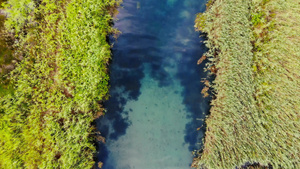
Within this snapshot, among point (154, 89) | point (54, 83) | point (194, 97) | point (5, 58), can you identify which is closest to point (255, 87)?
point (194, 97)

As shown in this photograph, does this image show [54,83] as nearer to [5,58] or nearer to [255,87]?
[5,58]

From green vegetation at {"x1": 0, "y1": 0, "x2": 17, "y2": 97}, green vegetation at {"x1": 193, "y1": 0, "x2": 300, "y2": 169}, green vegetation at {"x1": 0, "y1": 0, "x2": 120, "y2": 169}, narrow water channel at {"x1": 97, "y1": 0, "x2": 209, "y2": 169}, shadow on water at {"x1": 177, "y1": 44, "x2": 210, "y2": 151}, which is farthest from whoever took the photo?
shadow on water at {"x1": 177, "y1": 44, "x2": 210, "y2": 151}

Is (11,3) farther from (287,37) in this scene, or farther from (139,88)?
(287,37)

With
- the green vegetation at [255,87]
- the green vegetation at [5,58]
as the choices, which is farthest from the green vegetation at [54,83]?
the green vegetation at [255,87]

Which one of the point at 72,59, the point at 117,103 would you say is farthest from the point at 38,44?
the point at 117,103

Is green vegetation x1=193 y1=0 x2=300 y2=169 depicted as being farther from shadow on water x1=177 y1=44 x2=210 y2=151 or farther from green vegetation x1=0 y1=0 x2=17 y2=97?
green vegetation x1=0 y1=0 x2=17 y2=97

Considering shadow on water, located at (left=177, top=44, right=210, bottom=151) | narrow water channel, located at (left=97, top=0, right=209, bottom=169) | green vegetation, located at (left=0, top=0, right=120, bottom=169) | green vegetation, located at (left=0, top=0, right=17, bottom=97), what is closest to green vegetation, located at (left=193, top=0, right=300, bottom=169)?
shadow on water, located at (left=177, top=44, right=210, bottom=151)
